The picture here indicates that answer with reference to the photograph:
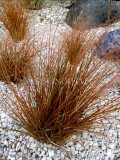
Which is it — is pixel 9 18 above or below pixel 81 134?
above

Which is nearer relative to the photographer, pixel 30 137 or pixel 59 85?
pixel 59 85

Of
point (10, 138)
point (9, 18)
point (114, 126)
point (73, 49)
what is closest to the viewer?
point (10, 138)

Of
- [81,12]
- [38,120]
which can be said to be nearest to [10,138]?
[38,120]

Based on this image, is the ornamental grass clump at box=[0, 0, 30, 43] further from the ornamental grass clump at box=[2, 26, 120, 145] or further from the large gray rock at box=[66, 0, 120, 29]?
the ornamental grass clump at box=[2, 26, 120, 145]

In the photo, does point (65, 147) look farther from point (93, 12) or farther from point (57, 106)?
point (93, 12)

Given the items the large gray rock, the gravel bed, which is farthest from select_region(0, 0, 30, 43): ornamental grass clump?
the gravel bed

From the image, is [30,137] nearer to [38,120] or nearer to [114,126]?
[38,120]

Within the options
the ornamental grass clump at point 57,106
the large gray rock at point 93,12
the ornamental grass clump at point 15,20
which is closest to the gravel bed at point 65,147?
the ornamental grass clump at point 57,106

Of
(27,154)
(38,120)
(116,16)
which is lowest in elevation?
(27,154)

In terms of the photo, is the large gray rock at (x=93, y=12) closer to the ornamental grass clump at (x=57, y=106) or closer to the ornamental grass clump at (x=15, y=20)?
the ornamental grass clump at (x=15, y=20)
